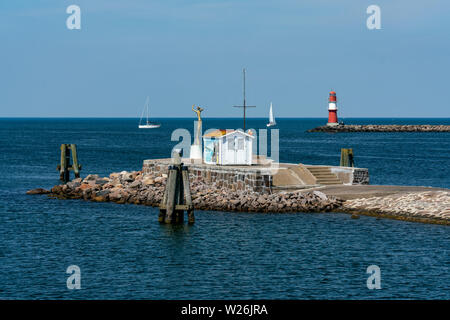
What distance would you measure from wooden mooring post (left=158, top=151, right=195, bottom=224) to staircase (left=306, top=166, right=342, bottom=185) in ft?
31.4

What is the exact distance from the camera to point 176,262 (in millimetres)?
24641

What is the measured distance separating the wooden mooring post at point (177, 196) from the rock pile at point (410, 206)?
757 cm

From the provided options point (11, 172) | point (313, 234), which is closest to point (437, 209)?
point (313, 234)

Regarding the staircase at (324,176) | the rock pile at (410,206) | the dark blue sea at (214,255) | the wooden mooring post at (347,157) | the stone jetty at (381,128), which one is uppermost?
the stone jetty at (381,128)

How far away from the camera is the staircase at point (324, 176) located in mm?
38016

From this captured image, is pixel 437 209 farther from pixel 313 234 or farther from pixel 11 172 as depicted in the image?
pixel 11 172

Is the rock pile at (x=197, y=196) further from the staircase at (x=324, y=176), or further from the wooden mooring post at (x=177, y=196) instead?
the wooden mooring post at (x=177, y=196)

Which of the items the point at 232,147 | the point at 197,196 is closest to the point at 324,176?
the point at 232,147

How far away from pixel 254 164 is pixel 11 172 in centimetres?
2610

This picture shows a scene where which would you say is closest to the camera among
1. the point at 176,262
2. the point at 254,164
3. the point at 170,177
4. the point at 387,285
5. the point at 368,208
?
the point at 387,285
